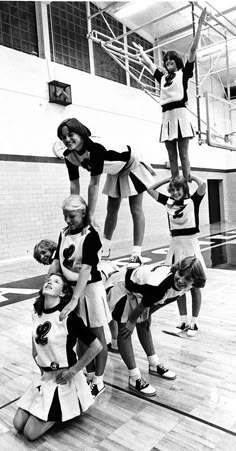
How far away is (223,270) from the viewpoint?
199 inches

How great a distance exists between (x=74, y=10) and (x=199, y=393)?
8.01m

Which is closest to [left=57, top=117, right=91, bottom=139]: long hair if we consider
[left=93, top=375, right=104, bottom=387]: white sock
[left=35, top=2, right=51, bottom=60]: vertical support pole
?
[left=93, top=375, right=104, bottom=387]: white sock

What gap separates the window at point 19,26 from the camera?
21.0ft

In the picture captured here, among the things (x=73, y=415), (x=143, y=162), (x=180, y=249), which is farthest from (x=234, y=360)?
(x=143, y=162)

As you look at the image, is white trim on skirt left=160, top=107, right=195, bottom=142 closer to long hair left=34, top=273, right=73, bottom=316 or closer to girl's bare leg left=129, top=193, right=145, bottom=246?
girl's bare leg left=129, top=193, right=145, bottom=246

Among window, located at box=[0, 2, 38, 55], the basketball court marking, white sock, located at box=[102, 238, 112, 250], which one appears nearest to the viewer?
white sock, located at box=[102, 238, 112, 250]

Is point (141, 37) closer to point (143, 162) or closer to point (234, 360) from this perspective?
point (143, 162)

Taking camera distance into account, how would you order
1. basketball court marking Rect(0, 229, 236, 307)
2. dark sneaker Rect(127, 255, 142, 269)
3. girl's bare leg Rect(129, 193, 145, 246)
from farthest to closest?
basketball court marking Rect(0, 229, 236, 307)
girl's bare leg Rect(129, 193, 145, 246)
dark sneaker Rect(127, 255, 142, 269)

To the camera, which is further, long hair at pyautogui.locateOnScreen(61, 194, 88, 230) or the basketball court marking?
the basketball court marking

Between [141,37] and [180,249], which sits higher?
[141,37]

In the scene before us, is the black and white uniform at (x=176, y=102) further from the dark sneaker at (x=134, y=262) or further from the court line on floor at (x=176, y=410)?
the court line on floor at (x=176, y=410)

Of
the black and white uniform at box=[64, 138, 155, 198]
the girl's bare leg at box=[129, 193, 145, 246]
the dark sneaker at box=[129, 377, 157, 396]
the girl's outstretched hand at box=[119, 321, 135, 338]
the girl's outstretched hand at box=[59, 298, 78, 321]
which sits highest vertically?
the black and white uniform at box=[64, 138, 155, 198]

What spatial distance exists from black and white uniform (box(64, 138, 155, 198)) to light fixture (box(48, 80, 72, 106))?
5268 mm

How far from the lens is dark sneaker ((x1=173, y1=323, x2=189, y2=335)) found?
285 cm
